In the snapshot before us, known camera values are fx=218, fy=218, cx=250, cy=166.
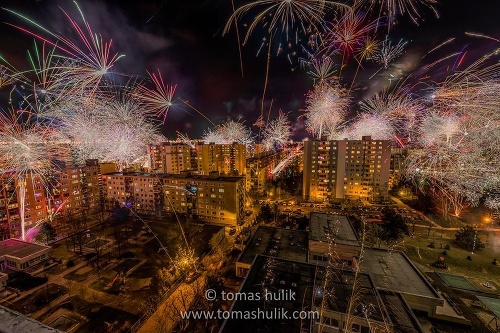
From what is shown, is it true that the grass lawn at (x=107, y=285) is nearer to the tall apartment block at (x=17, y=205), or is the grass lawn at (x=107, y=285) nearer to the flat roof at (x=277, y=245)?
the flat roof at (x=277, y=245)

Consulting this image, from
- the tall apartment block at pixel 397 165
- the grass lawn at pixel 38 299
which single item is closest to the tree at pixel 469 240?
the tall apartment block at pixel 397 165

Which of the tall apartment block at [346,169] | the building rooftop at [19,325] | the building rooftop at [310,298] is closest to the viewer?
the building rooftop at [19,325]

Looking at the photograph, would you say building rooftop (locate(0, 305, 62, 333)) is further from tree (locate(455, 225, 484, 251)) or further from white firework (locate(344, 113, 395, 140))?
white firework (locate(344, 113, 395, 140))

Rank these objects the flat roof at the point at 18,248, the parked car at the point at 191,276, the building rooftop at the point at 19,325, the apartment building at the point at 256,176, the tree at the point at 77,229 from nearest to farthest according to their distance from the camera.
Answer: the building rooftop at the point at 19,325, the parked car at the point at 191,276, the flat roof at the point at 18,248, the tree at the point at 77,229, the apartment building at the point at 256,176

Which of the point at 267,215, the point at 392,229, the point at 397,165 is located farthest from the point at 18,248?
the point at 397,165

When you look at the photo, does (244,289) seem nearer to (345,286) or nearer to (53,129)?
(345,286)

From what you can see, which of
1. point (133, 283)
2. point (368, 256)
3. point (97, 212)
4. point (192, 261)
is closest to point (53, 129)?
point (97, 212)

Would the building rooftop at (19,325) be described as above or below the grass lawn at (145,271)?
above
